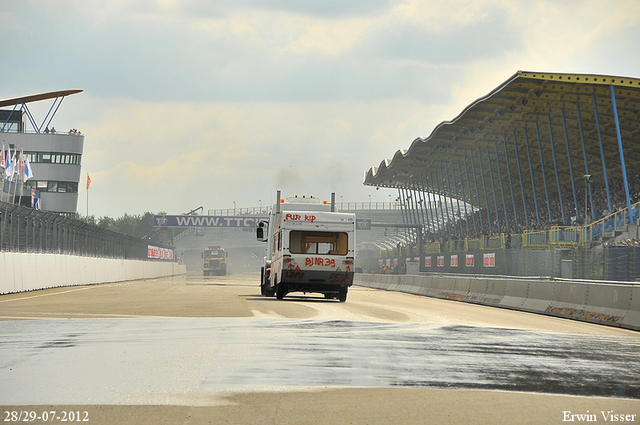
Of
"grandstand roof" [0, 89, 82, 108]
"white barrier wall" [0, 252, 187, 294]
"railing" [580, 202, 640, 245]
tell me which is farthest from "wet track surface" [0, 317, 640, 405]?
"grandstand roof" [0, 89, 82, 108]

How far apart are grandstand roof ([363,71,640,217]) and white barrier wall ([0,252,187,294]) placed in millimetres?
23556

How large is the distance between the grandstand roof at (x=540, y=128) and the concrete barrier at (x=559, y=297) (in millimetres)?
13442

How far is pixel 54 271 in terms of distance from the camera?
35031 millimetres

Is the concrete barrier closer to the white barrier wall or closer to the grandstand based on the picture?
the grandstand

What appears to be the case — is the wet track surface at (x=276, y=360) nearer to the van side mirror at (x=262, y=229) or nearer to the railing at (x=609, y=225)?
the van side mirror at (x=262, y=229)

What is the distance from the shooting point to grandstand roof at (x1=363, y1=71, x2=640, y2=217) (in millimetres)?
40125

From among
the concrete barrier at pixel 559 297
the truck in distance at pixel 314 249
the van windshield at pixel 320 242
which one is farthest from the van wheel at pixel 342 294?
the concrete barrier at pixel 559 297

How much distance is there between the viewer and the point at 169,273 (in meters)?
89.7

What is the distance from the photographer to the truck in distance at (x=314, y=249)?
76.8 feet

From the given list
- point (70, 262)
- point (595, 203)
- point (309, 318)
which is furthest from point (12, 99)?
point (309, 318)

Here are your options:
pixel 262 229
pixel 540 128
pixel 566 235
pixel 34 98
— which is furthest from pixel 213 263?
pixel 262 229

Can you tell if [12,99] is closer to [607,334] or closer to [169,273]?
[169,273]

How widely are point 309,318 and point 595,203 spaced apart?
37.5 metres

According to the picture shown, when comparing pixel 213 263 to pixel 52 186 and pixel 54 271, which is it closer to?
pixel 52 186
